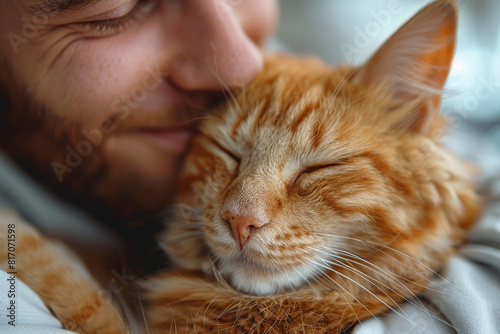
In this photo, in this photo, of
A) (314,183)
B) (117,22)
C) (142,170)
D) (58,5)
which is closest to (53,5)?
(58,5)

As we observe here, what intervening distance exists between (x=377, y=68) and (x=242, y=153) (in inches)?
17.0

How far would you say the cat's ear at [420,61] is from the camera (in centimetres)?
92

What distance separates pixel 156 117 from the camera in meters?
1.10

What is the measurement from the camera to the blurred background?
1167 mm

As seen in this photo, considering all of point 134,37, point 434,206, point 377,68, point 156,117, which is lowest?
point 434,206

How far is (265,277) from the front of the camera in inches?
36.0

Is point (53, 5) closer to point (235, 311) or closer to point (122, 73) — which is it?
point (122, 73)

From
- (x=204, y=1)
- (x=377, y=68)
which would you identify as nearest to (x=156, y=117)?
(x=204, y=1)

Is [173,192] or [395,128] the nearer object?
[395,128]

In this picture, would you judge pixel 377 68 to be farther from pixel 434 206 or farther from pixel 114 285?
pixel 114 285

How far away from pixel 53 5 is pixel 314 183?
0.74 m

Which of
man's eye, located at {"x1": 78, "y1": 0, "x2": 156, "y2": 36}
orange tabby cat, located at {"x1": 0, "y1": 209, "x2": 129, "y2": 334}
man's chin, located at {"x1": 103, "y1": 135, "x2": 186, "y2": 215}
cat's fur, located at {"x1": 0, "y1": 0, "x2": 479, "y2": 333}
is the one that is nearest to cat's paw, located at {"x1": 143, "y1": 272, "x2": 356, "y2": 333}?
cat's fur, located at {"x1": 0, "y1": 0, "x2": 479, "y2": 333}

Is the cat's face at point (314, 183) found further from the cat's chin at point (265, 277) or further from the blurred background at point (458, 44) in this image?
the blurred background at point (458, 44)

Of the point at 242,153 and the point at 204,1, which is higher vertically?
the point at 204,1
